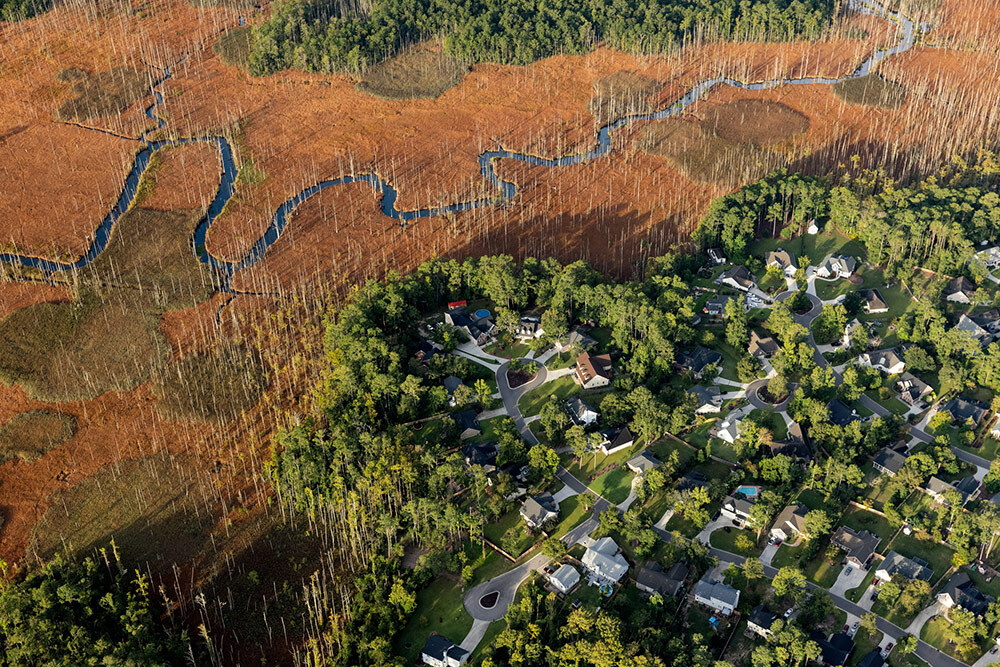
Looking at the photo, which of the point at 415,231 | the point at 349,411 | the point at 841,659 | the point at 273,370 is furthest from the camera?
the point at 415,231

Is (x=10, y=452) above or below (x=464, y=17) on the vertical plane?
below

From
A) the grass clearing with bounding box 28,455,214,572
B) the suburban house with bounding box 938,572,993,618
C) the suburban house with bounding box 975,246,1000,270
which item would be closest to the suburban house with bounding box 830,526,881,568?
the suburban house with bounding box 938,572,993,618

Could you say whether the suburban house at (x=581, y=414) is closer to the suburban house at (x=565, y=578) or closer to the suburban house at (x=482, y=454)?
the suburban house at (x=482, y=454)

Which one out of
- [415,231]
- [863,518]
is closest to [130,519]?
[415,231]

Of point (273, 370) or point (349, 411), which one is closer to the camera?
point (349, 411)

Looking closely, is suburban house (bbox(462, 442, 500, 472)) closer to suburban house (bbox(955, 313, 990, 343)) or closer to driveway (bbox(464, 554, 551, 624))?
driveway (bbox(464, 554, 551, 624))

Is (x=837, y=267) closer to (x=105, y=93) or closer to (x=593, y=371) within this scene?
(x=593, y=371)

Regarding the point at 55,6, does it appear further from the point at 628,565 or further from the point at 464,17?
the point at 628,565
